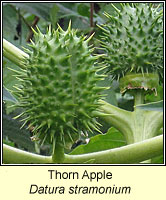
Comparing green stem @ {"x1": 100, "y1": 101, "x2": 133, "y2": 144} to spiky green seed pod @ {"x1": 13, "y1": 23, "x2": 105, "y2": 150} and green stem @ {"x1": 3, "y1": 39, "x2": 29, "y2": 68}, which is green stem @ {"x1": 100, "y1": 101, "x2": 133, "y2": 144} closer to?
spiky green seed pod @ {"x1": 13, "y1": 23, "x2": 105, "y2": 150}

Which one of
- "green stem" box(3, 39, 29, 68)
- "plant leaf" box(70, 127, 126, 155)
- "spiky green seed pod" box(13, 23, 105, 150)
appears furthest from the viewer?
"plant leaf" box(70, 127, 126, 155)

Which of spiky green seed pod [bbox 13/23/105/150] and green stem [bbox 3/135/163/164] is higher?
spiky green seed pod [bbox 13/23/105/150]

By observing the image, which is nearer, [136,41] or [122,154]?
[122,154]

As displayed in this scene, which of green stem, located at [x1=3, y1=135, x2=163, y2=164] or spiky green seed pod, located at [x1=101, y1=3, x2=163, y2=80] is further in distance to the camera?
spiky green seed pod, located at [x1=101, y1=3, x2=163, y2=80]

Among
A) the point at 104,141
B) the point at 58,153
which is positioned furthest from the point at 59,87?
the point at 104,141

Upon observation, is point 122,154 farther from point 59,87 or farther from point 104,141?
point 104,141

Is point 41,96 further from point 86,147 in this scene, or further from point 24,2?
point 24,2

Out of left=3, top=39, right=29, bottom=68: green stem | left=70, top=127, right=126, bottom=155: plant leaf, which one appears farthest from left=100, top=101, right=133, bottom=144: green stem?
left=3, top=39, right=29, bottom=68: green stem
